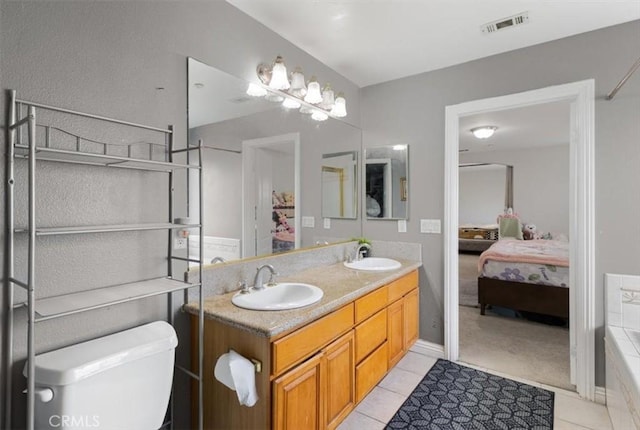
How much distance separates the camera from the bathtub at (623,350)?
1.49m

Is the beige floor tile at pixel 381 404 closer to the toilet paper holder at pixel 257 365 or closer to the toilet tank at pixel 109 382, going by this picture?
the toilet paper holder at pixel 257 365

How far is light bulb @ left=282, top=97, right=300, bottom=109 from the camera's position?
2.24 metres

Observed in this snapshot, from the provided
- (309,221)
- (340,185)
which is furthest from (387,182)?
(309,221)

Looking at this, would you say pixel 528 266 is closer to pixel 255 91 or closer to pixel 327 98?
pixel 327 98

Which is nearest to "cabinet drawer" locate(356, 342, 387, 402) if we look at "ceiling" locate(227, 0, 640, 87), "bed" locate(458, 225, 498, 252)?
"ceiling" locate(227, 0, 640, 87)

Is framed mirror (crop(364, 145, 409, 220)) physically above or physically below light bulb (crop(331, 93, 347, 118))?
below

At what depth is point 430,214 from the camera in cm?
281

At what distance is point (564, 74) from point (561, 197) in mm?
5376

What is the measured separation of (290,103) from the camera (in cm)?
229

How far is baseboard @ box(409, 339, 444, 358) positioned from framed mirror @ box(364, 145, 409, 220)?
113 centimetres

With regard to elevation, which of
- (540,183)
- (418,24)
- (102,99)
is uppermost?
(418,24)

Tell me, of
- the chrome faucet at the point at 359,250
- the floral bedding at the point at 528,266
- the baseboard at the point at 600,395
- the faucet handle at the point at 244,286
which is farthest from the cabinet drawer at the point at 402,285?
the floral bedding at the point at 528,266

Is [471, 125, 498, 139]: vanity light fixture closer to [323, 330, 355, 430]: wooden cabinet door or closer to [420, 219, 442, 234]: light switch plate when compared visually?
[420, 219, 442, 234]: light switch plate

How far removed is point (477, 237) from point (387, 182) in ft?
18.9
